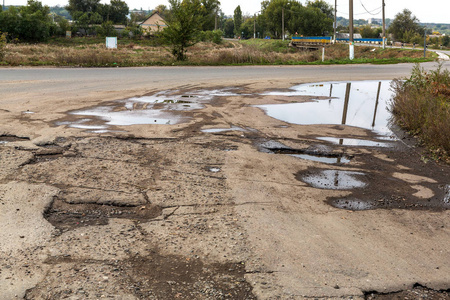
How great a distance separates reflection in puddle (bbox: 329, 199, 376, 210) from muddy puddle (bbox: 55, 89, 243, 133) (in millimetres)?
4844

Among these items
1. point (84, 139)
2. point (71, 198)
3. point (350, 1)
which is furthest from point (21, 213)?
point (350, 1)

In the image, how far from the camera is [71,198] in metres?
5.11

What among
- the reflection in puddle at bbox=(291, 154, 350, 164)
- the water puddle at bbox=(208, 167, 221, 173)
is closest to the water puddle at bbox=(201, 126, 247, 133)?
the reflection in puddle at bbox=(291, 154, 350, 164)

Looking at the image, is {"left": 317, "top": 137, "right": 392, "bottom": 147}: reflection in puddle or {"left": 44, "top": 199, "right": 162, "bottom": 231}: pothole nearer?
{"left": 44, "top": 199, "right": 162, "bottom": 231}: pothole

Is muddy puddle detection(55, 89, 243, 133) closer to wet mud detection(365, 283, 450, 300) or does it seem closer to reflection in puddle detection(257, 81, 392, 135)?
reflection in puddle detection(257, 81, 392, 135)

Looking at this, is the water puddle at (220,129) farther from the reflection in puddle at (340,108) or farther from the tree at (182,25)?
the tree at (182,25)

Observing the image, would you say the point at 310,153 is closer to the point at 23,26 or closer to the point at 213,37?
the point at 23,26

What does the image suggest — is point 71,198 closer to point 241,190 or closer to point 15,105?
point 241,190

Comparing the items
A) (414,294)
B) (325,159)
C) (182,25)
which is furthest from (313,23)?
(414,294)

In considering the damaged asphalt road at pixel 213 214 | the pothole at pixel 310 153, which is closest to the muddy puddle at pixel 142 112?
the damaged asphalt road at pixel 213 214

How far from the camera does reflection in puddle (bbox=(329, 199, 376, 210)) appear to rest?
17.3ft

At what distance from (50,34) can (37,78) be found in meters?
73.6

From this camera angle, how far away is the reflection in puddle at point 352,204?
5262 mm

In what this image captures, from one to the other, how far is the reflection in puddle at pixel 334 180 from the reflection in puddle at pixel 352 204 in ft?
1.49
